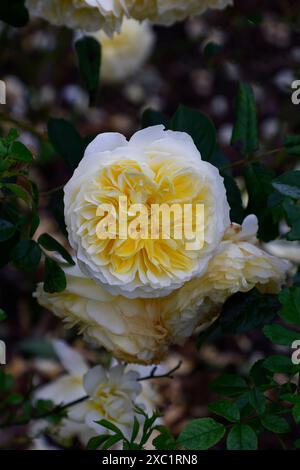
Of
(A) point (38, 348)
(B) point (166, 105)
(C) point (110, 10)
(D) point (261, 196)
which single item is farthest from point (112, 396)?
(B) point (166, 105)

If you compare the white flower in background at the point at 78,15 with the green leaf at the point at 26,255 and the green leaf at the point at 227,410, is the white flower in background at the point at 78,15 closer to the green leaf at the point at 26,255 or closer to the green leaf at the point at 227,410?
the green leaf at the point at 26,255

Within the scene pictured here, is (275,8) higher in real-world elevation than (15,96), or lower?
higher

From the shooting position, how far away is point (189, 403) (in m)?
2.37

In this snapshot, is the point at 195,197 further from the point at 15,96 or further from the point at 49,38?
the point at 15,96

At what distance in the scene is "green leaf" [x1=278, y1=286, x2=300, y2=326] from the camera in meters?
0.90

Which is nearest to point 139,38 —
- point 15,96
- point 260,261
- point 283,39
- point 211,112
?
point 15,96

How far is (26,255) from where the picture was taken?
0.95 meters

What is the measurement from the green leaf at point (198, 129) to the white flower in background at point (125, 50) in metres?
1.31

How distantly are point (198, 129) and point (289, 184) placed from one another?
0.21m

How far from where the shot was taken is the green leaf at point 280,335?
35.6 inches

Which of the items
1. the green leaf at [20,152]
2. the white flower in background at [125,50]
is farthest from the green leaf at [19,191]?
the white flower in background at [125,50]

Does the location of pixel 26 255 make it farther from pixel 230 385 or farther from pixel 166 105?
pixel 166 105

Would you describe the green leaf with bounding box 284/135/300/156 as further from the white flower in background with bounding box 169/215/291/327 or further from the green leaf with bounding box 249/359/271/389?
the green leaf with bounding box 249/359/271/389

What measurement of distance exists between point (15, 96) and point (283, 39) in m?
1.33
